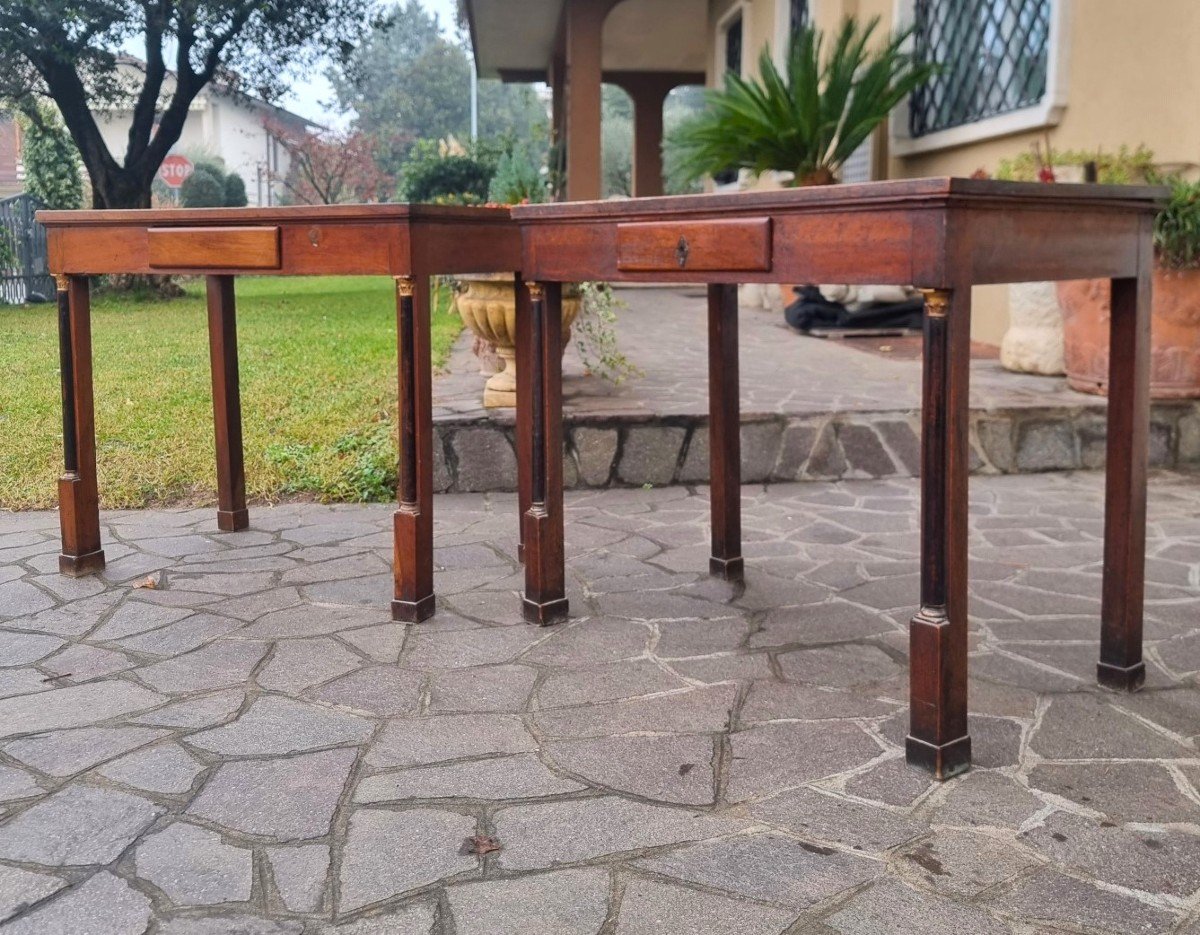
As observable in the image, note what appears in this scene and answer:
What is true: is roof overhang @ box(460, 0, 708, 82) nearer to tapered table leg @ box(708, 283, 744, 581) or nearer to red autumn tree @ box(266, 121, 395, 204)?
tapered table leg @ box(708, 283, 744, 581)

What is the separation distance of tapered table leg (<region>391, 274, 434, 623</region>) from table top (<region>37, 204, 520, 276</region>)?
0.09 metres

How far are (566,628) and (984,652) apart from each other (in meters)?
0.94

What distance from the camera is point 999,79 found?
6.96 m

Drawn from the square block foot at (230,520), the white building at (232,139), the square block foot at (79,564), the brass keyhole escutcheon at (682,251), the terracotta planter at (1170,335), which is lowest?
the square block foot at (79,564)

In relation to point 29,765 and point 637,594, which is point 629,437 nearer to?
point 637,594

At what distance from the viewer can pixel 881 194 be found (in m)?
2.09

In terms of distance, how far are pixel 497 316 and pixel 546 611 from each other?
2.19 metres

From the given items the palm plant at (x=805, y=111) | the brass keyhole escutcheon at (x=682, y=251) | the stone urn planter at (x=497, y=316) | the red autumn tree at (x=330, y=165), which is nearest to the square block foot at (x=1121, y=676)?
the brass keyhole escutcheon at (x=682, y=251)

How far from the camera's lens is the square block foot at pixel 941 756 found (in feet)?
7.09

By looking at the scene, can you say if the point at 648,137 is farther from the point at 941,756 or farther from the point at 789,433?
the point at 941,756

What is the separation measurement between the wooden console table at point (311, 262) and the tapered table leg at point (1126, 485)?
53.3 inches

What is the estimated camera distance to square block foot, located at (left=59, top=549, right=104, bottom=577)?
3.43m

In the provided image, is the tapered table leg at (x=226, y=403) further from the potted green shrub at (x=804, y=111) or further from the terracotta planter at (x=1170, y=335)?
A: the potted green shrub at (x=804, y=111)

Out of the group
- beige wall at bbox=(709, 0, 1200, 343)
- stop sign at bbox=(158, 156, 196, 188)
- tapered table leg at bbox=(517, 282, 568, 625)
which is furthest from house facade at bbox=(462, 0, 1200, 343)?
stop sign at bbox=(158, 156, 196, 188)
